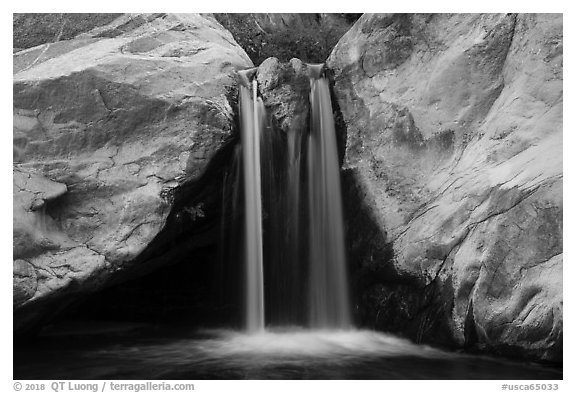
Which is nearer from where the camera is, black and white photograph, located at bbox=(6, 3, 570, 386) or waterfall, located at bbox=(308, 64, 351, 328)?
black and white photograph, located at bbox=(6, 3, 570, 386)

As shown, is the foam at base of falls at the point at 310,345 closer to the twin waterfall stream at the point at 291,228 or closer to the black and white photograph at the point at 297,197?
the black and white photograph at the point at 297,197

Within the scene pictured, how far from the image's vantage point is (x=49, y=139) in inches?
252

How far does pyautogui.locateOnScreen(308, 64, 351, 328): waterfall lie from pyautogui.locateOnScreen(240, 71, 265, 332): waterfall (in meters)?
0.66

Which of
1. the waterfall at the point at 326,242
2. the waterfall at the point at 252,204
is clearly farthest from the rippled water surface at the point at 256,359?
the waterfall at the point at 252,204

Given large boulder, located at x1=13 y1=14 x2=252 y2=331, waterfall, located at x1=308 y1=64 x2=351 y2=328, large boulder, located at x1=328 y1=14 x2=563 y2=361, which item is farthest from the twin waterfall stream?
large boulder, located at x1=13 y1=14 x2=252 y2=331

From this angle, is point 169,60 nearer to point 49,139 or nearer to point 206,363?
point 49,139

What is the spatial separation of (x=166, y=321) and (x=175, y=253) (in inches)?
67.6

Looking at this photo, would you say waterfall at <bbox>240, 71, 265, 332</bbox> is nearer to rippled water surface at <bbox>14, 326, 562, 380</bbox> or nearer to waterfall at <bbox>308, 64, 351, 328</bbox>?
rippled water surface at <bbox>14, 326, 562, 380</bbox>

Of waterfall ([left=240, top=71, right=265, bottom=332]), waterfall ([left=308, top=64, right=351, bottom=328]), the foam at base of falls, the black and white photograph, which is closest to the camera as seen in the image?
the black and white photograph

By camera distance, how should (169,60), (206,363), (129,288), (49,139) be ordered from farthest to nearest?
(129,288) < (169,60) < (49,139) < (206,363)

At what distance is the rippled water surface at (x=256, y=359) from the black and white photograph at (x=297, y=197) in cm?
4

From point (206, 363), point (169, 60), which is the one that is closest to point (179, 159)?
point (169, 60)

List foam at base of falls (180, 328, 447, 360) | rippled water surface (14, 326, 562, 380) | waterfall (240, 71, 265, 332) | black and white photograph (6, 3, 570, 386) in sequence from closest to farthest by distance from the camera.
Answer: rippled water surface (14, 326, 562, 380) → black and white photograph (6, 3, 570, 386) → foam at base of falls (180, 328, 447, 360) → waterfall (240, 71, 265, 332)

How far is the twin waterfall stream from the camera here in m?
7.14
